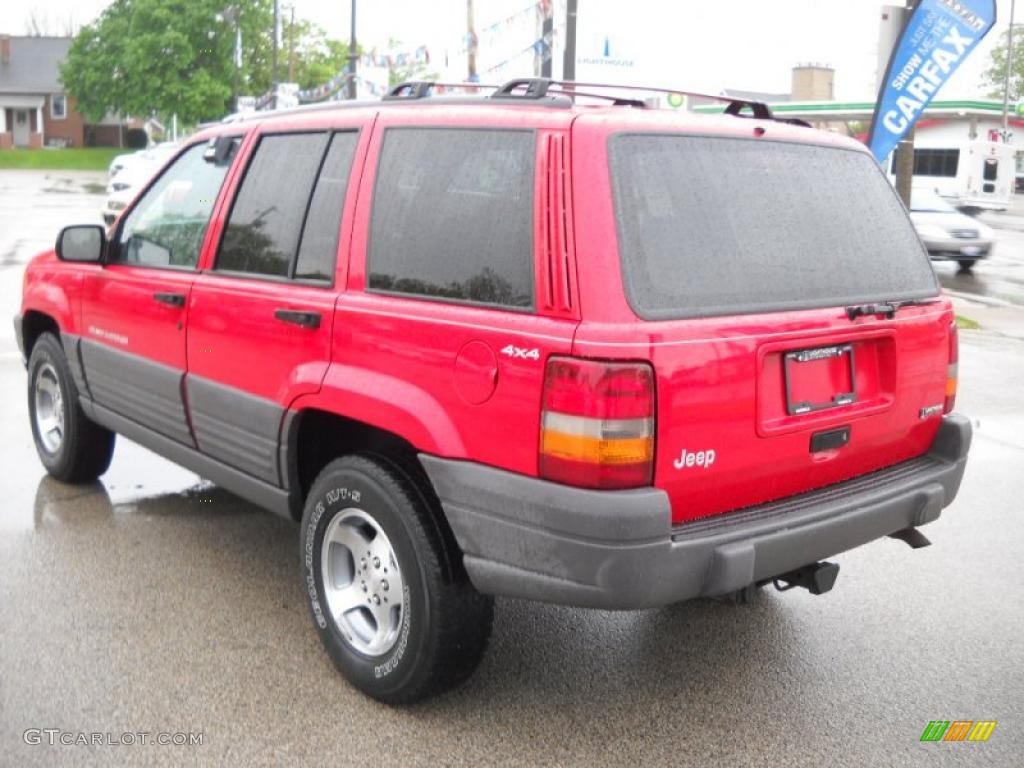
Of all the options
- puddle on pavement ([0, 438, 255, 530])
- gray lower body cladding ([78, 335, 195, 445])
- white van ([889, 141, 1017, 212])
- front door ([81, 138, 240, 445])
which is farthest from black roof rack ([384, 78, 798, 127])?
white van ([889, 141, 1017, 212])

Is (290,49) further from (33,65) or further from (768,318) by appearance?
(768,318)

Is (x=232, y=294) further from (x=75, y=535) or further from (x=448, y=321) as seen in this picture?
(x=75, y=535)

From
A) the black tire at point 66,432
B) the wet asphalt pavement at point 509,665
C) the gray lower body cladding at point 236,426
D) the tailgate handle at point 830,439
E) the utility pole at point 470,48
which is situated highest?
the utility pole at point 470,48

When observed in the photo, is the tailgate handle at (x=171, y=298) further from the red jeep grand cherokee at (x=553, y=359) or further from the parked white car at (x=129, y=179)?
the parked white car at (x=129, y=179)

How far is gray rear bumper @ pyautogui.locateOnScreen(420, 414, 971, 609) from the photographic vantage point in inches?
120

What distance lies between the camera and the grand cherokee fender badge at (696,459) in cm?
313

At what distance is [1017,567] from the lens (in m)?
5.17

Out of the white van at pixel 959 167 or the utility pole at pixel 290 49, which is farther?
the utility pole at pixel 290 49

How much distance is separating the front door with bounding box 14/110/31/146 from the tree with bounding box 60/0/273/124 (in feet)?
65.0

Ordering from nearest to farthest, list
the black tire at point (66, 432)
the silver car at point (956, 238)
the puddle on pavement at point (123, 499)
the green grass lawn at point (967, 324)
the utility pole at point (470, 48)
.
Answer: the puddle on pavement at point (123, 499) < the black tire at point (66, 432) < the green grass lawn at point (967, 324) < the silver car at point (956, 238) < the utility pole at point (470, 48)

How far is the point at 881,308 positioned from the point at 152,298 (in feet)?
9.64

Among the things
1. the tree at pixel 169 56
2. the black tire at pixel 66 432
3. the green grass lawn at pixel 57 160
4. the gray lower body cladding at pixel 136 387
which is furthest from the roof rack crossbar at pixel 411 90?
the green grass lawn at pixel 57 160

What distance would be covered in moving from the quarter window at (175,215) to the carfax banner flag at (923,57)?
8353mm

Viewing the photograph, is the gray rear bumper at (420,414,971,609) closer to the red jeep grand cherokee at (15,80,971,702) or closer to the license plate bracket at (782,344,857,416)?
the red jeep grand cherokee at (15,80,971,702)
